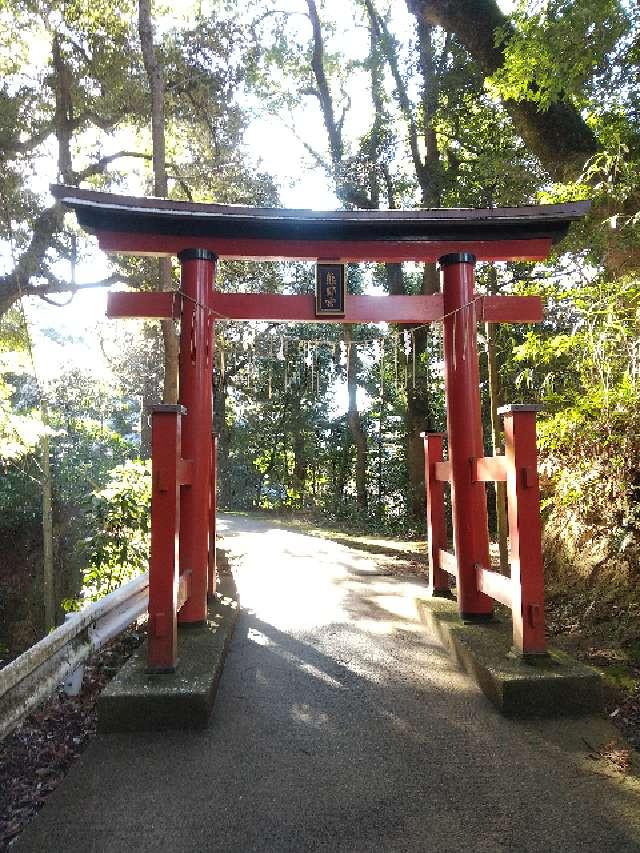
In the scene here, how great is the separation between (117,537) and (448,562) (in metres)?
5.06

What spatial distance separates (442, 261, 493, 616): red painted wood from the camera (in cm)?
478

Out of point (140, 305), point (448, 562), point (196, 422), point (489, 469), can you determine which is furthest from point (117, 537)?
point (489, 469)

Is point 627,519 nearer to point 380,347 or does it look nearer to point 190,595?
point 380,347

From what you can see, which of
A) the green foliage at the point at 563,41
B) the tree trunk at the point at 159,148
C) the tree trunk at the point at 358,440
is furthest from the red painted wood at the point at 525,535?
the tree trunk at the point at 358,440

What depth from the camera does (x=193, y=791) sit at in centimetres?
261

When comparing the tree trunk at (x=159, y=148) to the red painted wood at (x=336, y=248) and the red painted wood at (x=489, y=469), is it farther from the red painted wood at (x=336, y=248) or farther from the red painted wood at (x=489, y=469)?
the red painted wood at (x=489, y=469)

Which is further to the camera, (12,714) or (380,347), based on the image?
(380,347)

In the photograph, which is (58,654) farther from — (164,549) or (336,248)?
(336,248)

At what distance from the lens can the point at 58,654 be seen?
11.0 ft

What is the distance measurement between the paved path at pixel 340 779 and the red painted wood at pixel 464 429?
0.78 metres

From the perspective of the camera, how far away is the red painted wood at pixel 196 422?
4.69m

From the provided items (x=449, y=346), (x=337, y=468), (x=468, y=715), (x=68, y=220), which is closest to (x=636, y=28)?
(x=449, y=346)

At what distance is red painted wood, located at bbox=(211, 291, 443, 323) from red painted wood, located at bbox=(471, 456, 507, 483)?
1432 mm

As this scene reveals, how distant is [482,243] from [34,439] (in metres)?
7.04
